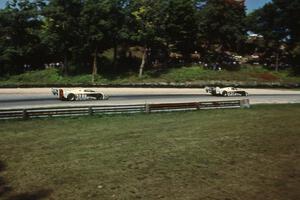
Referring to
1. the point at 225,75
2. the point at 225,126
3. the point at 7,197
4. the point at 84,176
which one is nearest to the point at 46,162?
the point at 84,176

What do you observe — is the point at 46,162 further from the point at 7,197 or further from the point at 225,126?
the point at 225,126

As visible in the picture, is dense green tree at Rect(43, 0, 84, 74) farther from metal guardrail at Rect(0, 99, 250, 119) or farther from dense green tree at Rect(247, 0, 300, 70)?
metal guardrail at Rect(0, 99, 250, 119)

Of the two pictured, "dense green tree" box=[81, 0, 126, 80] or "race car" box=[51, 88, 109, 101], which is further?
"dense green tree" box=[81, 0, 126, 80]

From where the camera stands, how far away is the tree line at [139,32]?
70.8 m

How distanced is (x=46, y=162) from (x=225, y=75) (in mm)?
56620

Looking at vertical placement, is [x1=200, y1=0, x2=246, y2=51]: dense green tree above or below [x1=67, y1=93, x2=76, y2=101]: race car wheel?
above

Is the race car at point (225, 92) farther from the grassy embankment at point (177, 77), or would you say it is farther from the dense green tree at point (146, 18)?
the dense green tree at point (146, 18)

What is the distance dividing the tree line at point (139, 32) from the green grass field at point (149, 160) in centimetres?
4636

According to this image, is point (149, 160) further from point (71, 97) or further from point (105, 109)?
point (71, 97)

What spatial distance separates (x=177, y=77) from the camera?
6944cm

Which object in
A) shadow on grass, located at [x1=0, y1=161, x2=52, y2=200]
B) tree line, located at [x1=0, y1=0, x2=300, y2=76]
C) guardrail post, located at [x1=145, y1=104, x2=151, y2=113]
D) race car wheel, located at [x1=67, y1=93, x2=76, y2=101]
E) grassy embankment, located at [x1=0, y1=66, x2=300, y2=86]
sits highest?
tree line, located at [x1=0, y1=0, x2=300, y2=76]

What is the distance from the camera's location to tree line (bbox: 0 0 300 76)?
232ft

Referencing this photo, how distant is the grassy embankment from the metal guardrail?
2997 centimetres

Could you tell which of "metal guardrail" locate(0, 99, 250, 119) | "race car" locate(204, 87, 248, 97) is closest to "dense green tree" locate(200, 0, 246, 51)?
"race car" locate(204, 87, 248, 97)
